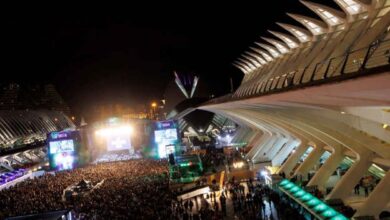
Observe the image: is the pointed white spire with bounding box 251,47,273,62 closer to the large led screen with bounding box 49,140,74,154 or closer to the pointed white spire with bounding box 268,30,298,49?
the pointed white spire with bounding box 268,30,298,49

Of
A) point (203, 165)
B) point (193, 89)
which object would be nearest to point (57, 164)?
point (203, 165)

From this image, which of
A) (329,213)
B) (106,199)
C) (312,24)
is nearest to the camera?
(329,213)

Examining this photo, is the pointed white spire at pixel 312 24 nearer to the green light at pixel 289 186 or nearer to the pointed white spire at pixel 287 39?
A: the pointed white spire at pixel 287 39

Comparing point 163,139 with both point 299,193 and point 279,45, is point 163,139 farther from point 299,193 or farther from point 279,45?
point 299,193

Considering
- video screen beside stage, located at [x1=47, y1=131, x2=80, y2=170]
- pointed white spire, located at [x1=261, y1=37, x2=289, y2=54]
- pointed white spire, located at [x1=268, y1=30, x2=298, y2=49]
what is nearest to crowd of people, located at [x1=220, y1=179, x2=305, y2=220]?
pointed white spire, located at [x1=268, y1=30, x2=298, y2=49]

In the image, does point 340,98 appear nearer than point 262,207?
Yes

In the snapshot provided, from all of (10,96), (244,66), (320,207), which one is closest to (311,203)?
(320,207)

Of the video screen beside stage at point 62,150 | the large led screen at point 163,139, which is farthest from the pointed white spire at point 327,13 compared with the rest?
the video screen beside stage at point 62,150
